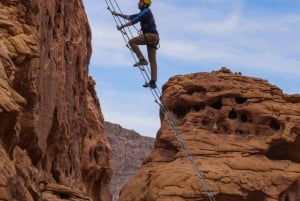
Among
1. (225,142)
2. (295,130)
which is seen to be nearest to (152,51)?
(225,142)

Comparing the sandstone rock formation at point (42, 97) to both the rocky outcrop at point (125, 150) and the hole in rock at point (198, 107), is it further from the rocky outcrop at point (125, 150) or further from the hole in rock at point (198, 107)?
the rocky outcrop at point (125, 150)

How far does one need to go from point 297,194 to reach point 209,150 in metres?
6.44

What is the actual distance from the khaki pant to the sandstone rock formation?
7.40 ft

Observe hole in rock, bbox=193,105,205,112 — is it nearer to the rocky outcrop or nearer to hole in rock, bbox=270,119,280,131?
hole in rock, bbox=270,119,280,131

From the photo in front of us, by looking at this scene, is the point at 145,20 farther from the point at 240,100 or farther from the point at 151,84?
the point at 240,100

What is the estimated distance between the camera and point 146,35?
1672 cm

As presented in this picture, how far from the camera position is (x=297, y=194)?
161 feet

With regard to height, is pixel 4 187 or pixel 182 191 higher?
pixel 182 191

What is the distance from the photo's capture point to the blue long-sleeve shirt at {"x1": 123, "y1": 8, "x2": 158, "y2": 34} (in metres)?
16.6

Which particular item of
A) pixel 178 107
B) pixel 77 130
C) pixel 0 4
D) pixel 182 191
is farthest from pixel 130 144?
pixel 0 4

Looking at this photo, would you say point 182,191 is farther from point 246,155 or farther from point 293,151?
point 293,151

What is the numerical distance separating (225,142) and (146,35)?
34.2m

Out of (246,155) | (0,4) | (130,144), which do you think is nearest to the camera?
(0,4)

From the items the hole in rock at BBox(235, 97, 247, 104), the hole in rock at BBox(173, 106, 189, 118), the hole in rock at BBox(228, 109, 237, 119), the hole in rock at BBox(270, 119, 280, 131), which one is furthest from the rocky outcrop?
the hole in rock at BBox(270, 119, 280, 131)
